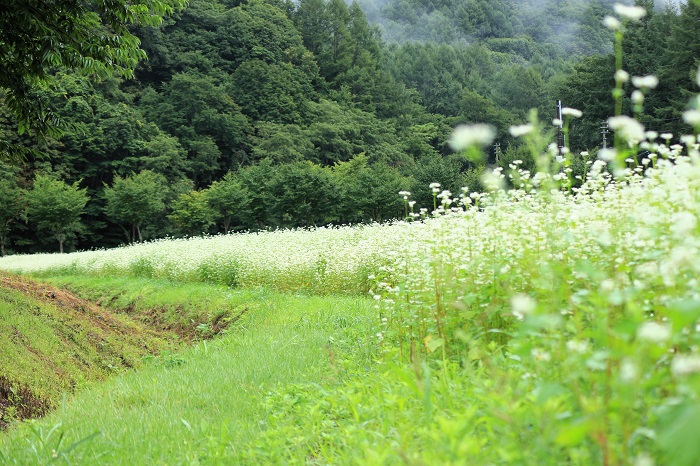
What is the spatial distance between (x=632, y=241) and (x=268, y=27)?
67253mm

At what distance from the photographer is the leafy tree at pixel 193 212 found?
38844 millimetres

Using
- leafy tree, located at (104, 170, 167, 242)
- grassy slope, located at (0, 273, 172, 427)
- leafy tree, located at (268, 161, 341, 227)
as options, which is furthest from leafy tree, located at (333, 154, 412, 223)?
grassy slope, located at (0, 273, 172, 427)

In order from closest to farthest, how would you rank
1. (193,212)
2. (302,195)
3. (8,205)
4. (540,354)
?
(540,354), (8,205), (193,212), (302,195)

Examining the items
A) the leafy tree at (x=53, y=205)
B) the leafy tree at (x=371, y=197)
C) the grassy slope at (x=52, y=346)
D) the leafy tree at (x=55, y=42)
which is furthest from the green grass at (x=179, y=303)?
the leafy tree at (x=371, y=197)

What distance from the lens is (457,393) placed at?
306 centimetres

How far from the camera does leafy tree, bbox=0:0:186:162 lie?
717cm

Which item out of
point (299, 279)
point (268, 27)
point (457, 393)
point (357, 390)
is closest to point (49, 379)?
point (357, 390)

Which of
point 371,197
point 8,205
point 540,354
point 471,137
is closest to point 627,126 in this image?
point 471,137

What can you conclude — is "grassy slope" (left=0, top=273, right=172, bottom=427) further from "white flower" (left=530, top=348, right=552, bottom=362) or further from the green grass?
"white flower" (left=530, top=348, right=552, bottom=362)

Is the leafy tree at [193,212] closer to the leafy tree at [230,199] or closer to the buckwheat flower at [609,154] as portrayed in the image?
the leafy tree at [230,199]

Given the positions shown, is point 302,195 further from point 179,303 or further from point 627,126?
point 627,126

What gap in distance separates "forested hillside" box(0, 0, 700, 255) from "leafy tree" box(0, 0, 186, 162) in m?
1.11

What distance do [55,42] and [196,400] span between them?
518 cm

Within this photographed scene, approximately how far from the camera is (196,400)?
4.61 meters
